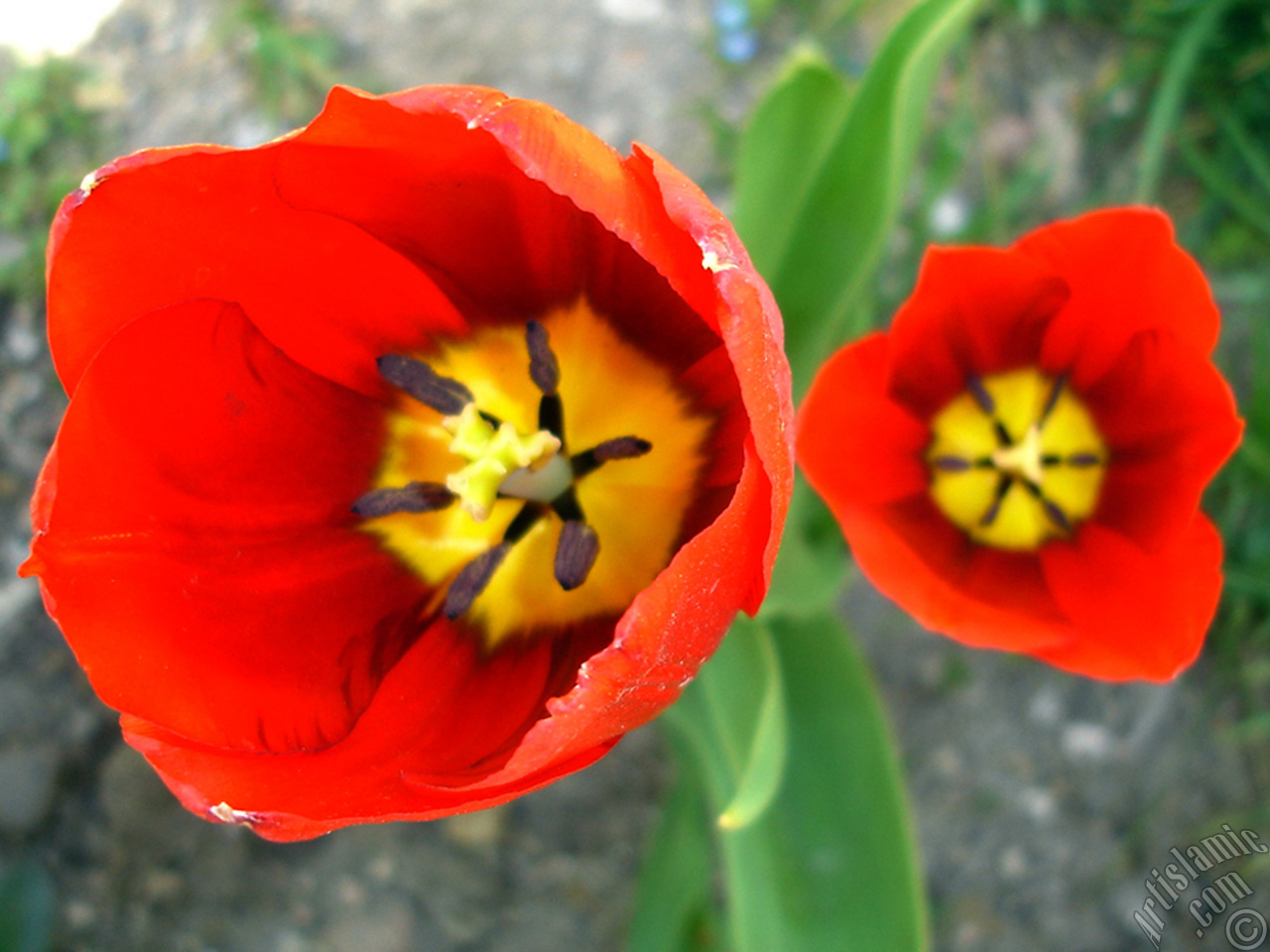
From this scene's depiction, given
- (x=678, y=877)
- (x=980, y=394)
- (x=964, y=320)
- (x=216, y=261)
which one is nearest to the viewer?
(x=216, y=261)

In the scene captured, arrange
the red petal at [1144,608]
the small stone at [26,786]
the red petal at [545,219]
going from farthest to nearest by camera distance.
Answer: the small stone at [26,786] < the red petal at [1144,608] < the red petal at [545,219]

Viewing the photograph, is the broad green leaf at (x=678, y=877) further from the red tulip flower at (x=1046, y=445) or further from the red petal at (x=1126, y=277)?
the red petal at (x=1126, y=277)

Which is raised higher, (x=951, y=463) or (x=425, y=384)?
(x=425, y=384)

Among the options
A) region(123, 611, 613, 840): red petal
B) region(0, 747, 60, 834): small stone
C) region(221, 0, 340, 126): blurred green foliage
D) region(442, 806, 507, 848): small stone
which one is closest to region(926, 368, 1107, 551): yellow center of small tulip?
region(123, 611, 613, 840): red petal

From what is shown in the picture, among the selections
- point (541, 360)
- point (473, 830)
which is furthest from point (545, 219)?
point (473, 830)

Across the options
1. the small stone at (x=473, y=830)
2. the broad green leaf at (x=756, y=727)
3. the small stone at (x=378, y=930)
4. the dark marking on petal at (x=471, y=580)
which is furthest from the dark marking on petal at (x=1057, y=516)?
the small stone at (x=378, y=930)

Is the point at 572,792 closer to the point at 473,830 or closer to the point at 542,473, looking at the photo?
the point at 473,830

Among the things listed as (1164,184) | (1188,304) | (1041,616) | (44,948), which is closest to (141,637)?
(1041,616)
